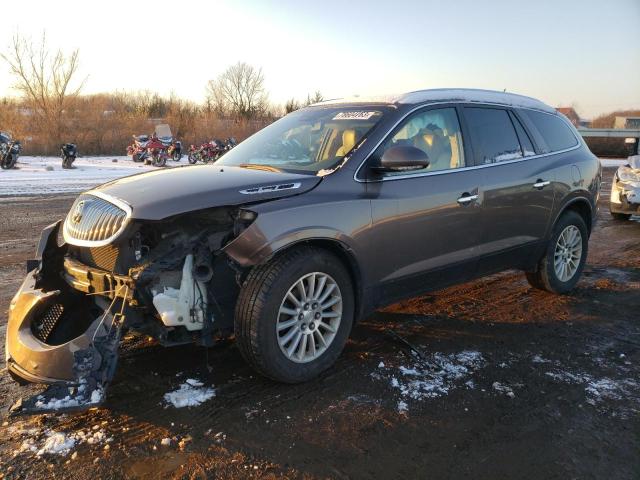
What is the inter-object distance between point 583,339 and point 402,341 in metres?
1.52

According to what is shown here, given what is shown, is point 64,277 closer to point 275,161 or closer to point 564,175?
point 275,161

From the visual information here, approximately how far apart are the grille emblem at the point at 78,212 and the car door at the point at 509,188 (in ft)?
10.0

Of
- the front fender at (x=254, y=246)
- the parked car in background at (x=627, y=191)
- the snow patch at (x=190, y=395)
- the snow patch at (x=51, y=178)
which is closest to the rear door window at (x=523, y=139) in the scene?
the front fender at (x=254, y=246)

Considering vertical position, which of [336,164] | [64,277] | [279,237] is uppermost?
[336,164]

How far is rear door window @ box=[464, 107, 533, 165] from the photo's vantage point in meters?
4.50

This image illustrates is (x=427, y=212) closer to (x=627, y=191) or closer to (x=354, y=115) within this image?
(x=354, y=115)

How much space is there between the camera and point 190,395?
325cm

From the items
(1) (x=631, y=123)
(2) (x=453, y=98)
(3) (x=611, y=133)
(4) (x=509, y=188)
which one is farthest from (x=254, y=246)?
(1) (x=631, y=123)

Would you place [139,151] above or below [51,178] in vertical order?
above

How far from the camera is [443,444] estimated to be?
2.83 m

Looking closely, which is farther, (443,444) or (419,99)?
(419,99)

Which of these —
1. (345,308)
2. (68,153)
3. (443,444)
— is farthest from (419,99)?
(68,153)

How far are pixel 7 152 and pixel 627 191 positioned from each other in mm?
18627

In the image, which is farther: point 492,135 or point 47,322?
point 492,135
